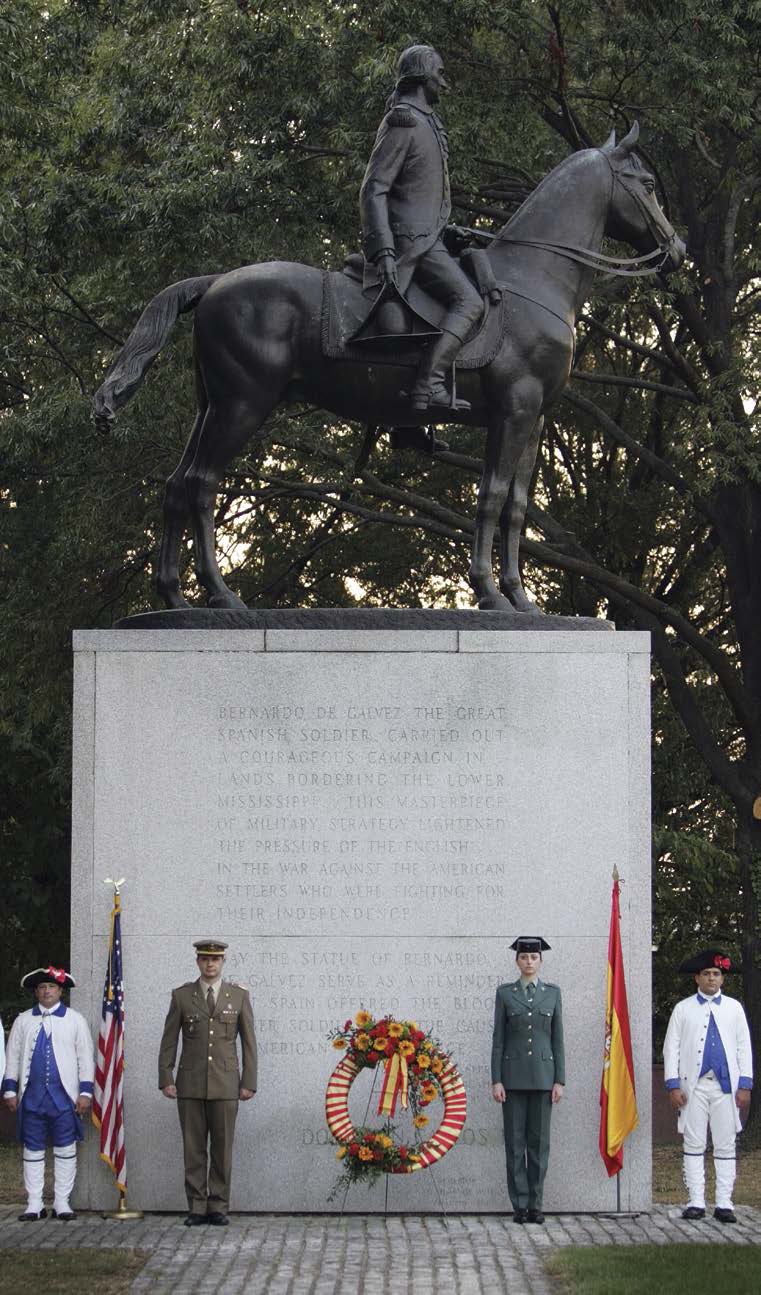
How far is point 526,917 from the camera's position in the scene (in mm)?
11289

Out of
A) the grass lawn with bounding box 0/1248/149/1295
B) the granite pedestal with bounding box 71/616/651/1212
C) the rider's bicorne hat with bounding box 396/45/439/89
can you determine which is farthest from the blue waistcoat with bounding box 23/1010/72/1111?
the rider's bicorne hat with bounding box 396/45/439/89

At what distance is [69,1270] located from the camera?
9.26 m

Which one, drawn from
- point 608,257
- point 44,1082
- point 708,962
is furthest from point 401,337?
point 44,1082

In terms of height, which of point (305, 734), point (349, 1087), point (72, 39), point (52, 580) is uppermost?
point (72, 39)

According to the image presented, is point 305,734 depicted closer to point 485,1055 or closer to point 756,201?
point 485,1055

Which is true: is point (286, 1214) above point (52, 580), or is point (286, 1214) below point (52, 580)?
below

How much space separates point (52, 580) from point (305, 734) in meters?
9.21

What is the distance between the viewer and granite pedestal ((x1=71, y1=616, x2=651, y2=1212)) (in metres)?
11.1

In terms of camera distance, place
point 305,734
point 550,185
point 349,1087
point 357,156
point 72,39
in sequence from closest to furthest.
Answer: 1. point 349,1087
2. point 305,734
3. point 550,185
4. point 357,156
5. point 72,39

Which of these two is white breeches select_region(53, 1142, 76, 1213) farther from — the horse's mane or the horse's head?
the horse's head

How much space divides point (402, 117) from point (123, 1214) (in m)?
6.60

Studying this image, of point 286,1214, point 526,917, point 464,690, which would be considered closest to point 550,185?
point 464,690

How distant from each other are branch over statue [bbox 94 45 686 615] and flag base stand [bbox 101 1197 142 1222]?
3.52 metres

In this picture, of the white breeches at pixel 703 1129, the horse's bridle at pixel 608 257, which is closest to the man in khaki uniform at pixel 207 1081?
the white breeches at pixel 703 1129
